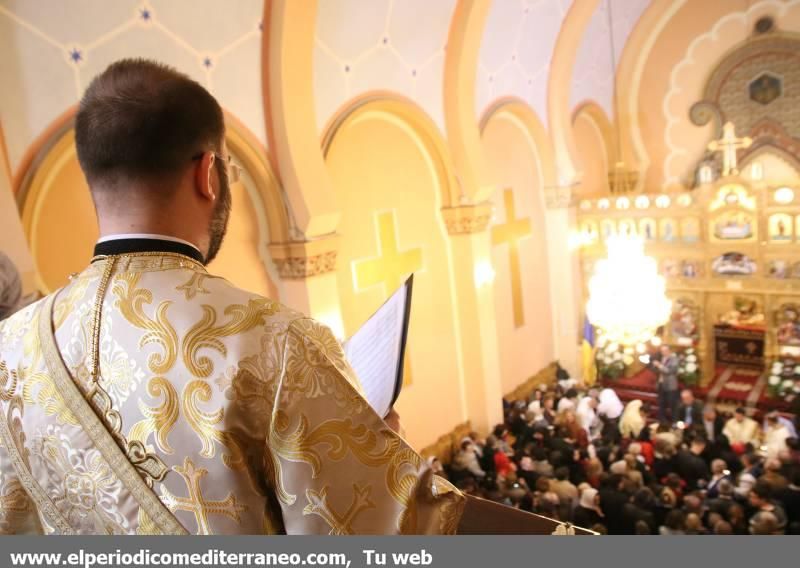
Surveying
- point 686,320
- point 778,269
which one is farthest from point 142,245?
point 686,320

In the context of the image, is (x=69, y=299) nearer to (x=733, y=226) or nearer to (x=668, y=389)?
(x=668, y=389)

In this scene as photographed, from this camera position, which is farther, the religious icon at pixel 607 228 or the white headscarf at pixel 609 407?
the religious icon at pixel 607 228

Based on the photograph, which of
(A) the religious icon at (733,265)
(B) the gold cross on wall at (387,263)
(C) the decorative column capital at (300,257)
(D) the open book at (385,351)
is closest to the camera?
(D) the open book at (385,351)

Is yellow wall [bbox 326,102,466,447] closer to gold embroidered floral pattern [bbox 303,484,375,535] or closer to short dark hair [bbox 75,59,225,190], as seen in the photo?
short dark hair [bbox 75,59,225,190]

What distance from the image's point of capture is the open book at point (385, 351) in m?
1.69

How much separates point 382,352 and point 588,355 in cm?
1147

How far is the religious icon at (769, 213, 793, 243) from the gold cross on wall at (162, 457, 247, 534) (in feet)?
40.4

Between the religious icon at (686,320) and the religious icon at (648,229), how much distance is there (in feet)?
4.56

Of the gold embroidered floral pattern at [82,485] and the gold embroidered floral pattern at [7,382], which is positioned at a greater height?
the gold embroidered floral pattern at [7,382]

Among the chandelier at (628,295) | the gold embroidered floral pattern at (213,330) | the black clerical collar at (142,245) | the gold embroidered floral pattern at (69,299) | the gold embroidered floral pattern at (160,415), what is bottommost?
the chandelier at (628,295)

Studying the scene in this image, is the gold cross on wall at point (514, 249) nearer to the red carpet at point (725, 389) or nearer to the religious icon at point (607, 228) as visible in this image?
the religious icon at point (607, 228)

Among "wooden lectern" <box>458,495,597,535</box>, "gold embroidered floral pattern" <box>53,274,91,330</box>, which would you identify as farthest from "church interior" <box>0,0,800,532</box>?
"wooden lectern" <box>458,495,597,535</box>

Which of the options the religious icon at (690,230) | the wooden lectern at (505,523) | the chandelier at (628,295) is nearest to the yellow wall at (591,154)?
the religious icon at (690,230)

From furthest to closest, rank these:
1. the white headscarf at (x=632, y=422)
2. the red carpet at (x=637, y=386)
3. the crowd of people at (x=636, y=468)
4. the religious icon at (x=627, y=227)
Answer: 1. the religious icon at (x=627, y=227)
2. the red carpet at (x=637, y=386)
3. the white headscarf at (x=632, y=422)
4. the crowd of people at (x=636, y=468)
